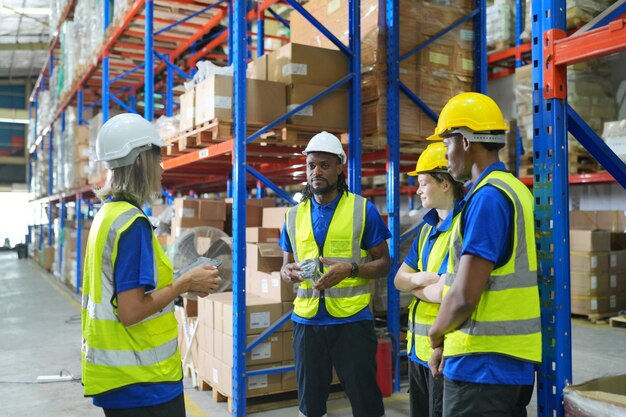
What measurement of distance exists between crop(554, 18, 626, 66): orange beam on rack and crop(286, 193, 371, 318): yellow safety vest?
1915 mm

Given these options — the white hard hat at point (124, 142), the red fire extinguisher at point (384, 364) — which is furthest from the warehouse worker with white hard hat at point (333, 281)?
the white hard hat at point (124, 142)

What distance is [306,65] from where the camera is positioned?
4773 millimetres

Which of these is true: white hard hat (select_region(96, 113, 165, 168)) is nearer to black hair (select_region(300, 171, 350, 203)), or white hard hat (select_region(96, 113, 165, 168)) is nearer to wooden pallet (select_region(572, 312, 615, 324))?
black hair (select_region(300, 171, 350, 203))

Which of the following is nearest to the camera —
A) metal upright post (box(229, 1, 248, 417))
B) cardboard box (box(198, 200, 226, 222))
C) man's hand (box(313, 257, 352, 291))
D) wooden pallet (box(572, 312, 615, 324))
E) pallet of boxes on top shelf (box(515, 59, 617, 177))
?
man's hand (box(313, 257, 352, 291))

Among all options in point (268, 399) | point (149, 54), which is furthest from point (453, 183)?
point (149, 54)

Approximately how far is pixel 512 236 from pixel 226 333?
331 centimetres

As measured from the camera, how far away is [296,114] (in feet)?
15.5

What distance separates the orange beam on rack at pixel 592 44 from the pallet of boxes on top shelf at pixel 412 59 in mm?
3065

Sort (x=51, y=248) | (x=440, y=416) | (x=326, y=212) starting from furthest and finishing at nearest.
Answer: (x=51, y=248)
(x=326, y=212)
(x=440, y=416)

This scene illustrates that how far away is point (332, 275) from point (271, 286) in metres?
1.54

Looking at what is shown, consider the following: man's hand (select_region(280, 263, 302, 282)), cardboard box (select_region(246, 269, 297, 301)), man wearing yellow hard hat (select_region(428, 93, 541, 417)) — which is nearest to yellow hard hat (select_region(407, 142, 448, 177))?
man's hand (select_region(280, 263, 302, 282))

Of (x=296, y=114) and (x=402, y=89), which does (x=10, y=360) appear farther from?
(x=402, y=89)

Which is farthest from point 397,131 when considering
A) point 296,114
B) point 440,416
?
point 440,416

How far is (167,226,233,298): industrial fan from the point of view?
19.1ft
